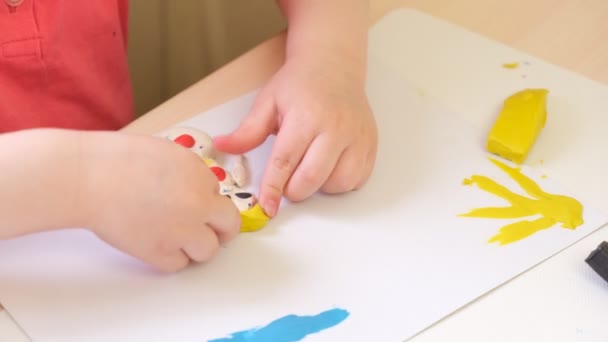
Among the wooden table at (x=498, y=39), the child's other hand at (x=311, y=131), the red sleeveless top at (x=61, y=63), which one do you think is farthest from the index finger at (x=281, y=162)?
the red sleeveless top at (x=61, y=63)

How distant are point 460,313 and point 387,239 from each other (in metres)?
0.07

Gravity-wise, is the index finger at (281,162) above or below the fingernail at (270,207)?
above

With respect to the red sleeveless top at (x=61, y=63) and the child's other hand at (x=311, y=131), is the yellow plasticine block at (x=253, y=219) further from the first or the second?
the red sleeveless top at (x=61, y=63)

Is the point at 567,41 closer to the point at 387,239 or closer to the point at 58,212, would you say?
the point at 387,239

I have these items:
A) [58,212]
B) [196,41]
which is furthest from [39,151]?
[196,41]

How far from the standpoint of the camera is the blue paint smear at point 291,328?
40 cm

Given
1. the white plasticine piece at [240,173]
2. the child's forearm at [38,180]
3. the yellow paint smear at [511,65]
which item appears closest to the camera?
the child's forearm at [38,180]

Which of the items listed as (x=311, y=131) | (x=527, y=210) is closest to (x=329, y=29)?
(x=311, y=131)

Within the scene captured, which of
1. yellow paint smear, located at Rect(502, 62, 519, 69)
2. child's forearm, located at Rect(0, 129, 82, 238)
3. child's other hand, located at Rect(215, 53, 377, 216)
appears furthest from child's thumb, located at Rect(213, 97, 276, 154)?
yellow paint smear, located at Rect(502, 62, 519, 69)

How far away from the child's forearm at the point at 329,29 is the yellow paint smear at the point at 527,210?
0.16 metres

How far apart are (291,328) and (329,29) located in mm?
278

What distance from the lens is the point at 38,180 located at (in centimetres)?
40

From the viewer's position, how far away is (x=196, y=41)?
1.08 m

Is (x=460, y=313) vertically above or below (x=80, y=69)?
below
